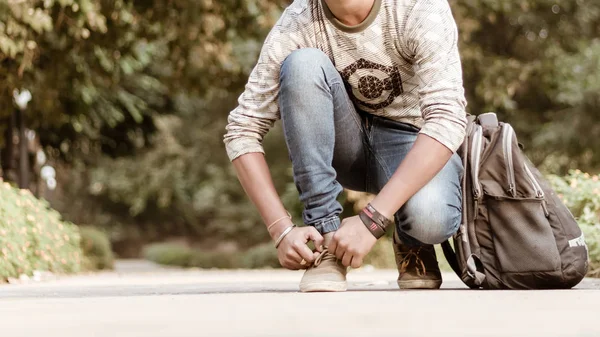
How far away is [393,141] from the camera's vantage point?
134 inches

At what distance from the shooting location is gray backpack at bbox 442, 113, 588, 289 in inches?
125

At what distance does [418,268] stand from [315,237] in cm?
57

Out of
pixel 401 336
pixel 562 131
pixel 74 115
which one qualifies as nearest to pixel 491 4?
pixel 562 131

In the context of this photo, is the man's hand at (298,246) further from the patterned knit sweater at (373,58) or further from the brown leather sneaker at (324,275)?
the patterned knit sweater at (373,58)

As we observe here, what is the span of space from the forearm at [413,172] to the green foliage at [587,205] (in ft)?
7.64

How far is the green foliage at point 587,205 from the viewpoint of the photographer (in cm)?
507

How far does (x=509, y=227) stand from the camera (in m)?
3.22

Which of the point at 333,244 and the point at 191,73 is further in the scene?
the point at 191,73

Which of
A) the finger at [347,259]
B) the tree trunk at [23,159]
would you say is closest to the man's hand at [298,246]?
the finger at [347,259]

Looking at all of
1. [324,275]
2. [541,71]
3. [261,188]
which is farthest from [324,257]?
[541,71]

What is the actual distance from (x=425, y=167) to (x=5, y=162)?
12331 millimetres

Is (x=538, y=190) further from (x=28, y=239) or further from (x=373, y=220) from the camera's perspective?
(x=28, y=239)

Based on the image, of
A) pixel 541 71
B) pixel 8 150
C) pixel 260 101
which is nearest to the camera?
pixel 260 101

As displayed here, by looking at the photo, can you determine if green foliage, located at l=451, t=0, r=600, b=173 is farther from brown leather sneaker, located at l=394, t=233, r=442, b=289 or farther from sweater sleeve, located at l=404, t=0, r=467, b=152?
sweater sleeve, located at l=404, t=0, r=467, b=152
